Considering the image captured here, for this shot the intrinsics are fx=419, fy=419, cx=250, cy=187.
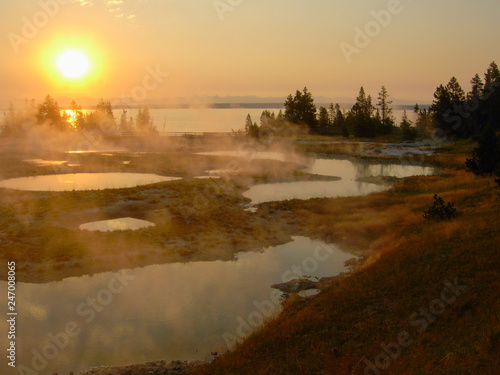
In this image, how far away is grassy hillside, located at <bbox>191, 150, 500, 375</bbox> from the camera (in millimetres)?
10477

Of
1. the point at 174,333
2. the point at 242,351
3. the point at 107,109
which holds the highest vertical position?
the point at 107,109

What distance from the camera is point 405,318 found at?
12.9 meters

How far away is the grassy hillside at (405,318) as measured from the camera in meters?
10.5

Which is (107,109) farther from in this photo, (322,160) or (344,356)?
(344,356)

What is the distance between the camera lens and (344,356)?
436 inches

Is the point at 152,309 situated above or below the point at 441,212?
below

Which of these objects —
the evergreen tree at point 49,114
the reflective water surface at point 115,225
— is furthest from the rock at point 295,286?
the evergreen tree at point 49,114

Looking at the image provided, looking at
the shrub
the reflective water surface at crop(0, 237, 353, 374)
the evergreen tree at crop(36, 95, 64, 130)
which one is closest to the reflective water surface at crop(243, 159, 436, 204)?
the shrub

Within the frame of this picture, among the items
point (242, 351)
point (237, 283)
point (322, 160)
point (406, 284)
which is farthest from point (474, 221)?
point (322, 160)

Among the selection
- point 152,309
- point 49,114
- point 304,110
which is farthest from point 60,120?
point 152,309

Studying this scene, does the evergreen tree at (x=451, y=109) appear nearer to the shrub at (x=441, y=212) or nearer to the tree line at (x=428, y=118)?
the tree line at (x=428, y=118)

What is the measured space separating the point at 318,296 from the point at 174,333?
5.80 metres

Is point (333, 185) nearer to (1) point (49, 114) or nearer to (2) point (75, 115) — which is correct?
(1) point (49, 114)

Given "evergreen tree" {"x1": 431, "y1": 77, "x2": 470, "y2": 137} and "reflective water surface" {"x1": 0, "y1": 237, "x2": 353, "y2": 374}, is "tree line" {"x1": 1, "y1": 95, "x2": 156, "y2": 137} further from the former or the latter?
"reflective water surface" {"x1": 0, "y1": 237, "x2": 353, "y2": 374}
